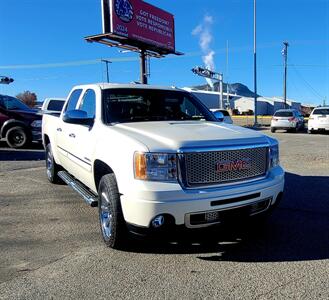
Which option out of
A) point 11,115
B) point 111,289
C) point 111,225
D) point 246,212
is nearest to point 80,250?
point 111,225

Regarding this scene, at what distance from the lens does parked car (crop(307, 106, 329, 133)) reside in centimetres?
2417

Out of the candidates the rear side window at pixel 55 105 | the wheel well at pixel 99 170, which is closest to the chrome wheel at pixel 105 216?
the wheel well at pixel 99 170

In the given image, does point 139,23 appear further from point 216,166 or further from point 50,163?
point 216,166

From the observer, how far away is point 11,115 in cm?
1552

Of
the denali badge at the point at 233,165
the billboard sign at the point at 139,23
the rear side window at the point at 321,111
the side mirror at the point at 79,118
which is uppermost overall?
the billboard sign at the point at 139,23

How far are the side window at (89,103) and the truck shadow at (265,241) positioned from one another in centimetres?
203

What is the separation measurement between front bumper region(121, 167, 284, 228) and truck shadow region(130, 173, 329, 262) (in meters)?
0.41

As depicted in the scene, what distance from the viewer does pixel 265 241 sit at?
4.89 metres

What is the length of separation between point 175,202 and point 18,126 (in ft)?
41.6

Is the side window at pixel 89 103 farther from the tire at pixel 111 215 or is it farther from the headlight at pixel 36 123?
the headlight at pixel 36 123

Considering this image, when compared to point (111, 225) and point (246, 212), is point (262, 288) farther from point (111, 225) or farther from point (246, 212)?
point (111, 225)

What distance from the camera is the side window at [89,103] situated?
227 inches

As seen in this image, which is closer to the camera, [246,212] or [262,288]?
[262,288]

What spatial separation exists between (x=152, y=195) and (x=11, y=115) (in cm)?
1291
